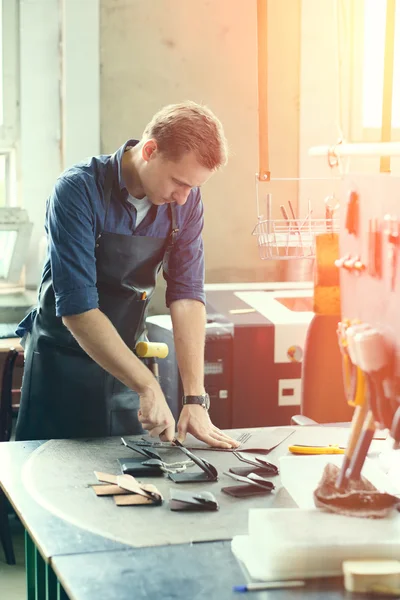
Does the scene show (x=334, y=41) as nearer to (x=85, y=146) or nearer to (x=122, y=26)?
(x=122, y=26)

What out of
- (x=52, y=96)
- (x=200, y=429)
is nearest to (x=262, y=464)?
(x=200, y=429)

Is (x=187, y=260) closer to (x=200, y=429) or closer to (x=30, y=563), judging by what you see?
(x=200, y=429)

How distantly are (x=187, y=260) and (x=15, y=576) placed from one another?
1331 millimetres

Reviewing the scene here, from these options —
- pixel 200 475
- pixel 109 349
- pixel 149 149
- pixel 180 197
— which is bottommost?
pixel 200 475

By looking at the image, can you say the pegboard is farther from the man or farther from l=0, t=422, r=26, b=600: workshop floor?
l=0, t=422, r=26, b=600: workshop floor

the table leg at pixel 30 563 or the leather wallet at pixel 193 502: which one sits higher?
the leather wallet at pixel 193 502

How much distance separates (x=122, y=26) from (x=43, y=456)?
2036mm

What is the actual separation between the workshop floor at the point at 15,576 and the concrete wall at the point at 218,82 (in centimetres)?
127

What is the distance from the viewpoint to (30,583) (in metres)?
1.72

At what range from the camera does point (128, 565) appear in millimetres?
1344

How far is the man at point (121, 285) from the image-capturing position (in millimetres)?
1977

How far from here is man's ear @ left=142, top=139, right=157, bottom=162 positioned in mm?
2006

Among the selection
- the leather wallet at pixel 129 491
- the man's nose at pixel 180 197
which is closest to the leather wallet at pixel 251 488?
the leather wallet at pixel 129 491

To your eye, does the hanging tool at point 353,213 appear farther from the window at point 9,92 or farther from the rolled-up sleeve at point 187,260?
the window at point 9,92
